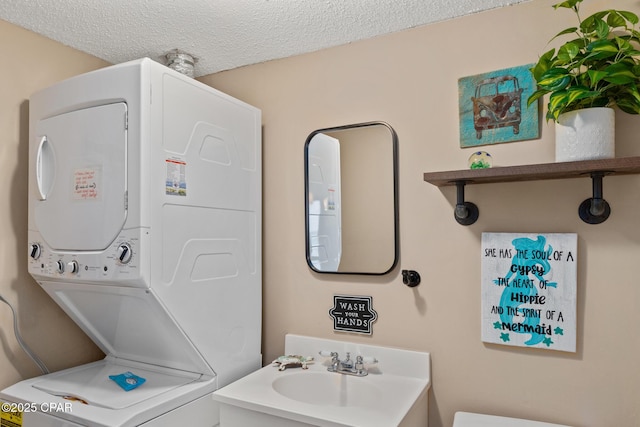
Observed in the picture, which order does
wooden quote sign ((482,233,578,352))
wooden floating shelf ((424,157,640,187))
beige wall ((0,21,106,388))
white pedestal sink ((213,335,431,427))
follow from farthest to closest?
1. beige wall ((0,21,106,388))
2. wooden quote sign ((482,233,578,352))
3. white pedestal sink ((213,335,431,427))
4. wooden floating shelf ((424,157,640,187))

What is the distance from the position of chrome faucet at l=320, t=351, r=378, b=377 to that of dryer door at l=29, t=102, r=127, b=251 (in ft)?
3.51

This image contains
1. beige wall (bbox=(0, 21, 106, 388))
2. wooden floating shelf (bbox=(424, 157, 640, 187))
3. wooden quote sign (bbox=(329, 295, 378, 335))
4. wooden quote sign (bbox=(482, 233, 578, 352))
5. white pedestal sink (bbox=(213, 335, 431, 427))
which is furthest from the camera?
wooden quote sign (bbox=(329, 295, 378, 335))

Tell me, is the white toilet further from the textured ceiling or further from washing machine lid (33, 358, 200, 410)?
the textured ceiling

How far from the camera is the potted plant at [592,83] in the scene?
1395mm

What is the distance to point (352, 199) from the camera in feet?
6.66

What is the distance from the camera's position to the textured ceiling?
172 centimetres

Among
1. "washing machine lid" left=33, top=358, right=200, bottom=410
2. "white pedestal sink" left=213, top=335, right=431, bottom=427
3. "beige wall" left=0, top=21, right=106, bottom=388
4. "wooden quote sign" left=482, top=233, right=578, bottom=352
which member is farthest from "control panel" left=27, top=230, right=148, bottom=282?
"wooden quote sign" left=482, top=233, right=578, bottom=352

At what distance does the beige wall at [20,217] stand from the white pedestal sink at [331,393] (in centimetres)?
93

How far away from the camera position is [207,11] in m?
1.77

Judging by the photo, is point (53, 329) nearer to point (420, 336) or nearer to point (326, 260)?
point (326, 260)

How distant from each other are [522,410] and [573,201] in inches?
33.2

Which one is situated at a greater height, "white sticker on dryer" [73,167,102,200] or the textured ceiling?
the textured ceiling

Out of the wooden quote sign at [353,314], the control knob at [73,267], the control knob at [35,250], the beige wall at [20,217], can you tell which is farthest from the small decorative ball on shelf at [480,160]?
the beige wall at [20,217]

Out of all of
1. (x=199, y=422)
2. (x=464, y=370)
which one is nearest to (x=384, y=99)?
(x=464, y=370)
